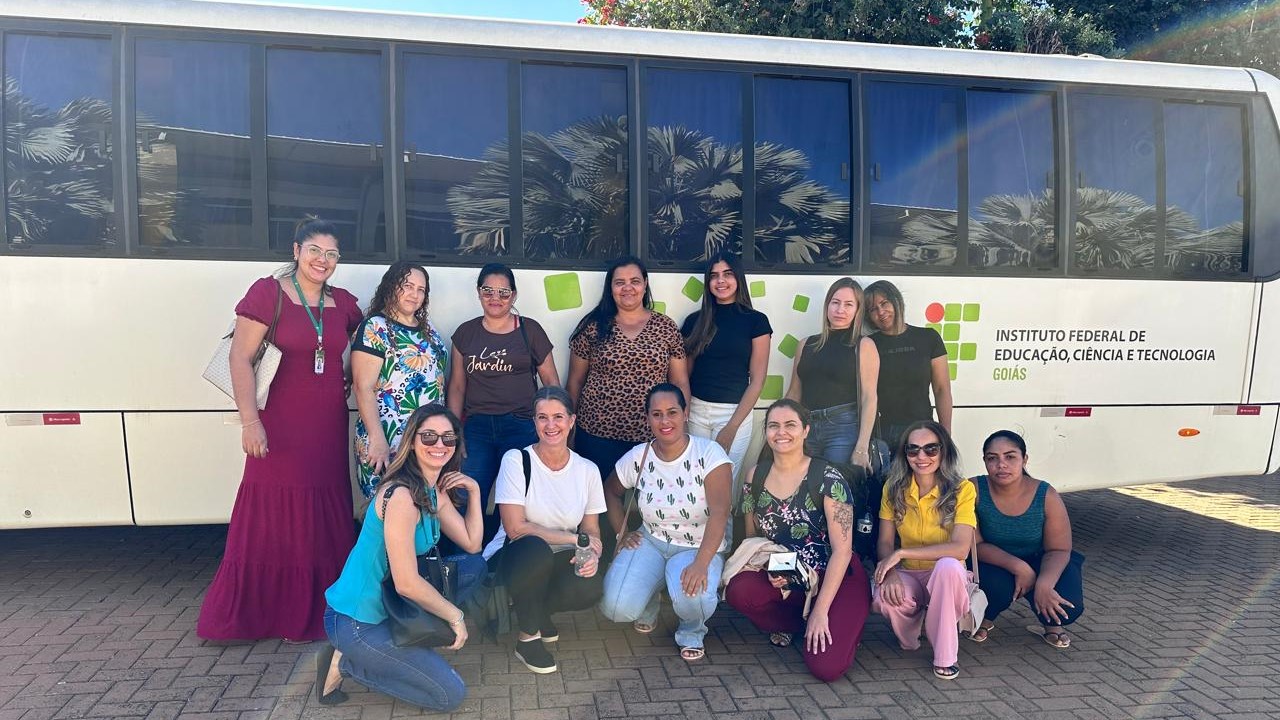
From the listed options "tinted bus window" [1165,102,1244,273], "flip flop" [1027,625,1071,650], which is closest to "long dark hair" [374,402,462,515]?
"flip flop" [1027,625,1071,650]

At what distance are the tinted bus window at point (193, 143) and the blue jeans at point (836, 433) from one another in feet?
11.2

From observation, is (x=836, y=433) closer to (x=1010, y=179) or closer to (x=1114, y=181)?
(x=1010, y=179)

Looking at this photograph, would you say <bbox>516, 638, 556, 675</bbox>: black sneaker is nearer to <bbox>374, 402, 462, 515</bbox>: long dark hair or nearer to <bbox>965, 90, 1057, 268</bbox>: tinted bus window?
<bbox>374, 402, 462, 515</bbox>: long dark hair

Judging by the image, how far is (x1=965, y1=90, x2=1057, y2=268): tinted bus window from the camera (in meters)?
5.50

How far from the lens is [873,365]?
4895 mm

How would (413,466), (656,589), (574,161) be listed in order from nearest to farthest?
(413,466), (656,589), (574,161)

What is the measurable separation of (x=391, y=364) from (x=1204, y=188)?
5358 millimetres

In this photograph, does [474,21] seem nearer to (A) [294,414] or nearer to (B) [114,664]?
(A) [294,414]

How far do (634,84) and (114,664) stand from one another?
4045mm

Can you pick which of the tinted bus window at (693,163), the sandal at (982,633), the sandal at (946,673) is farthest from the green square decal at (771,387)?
the sandal at (946,673)

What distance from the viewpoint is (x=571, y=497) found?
4.37m

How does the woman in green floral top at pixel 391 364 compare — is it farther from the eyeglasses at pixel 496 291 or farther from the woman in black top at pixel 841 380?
the woman in black top at pixel 841 380

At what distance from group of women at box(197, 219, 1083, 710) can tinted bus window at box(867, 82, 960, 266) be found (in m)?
1.42

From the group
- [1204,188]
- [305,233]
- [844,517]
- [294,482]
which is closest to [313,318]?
[305,233]
